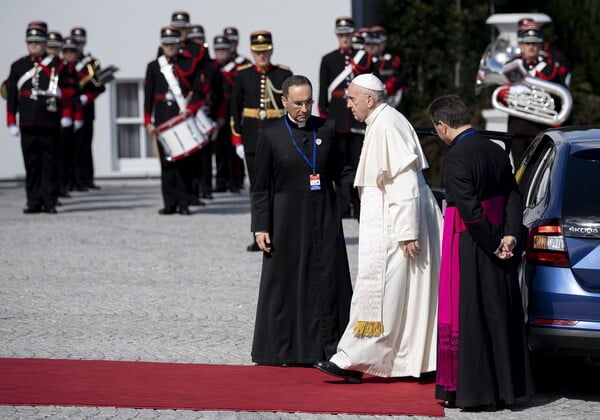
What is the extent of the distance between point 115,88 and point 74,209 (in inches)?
259

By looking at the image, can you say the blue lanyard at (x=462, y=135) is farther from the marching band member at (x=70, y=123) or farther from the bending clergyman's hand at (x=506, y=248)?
the marching band member at (x=70, y=123)

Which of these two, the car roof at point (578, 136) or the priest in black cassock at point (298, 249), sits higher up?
the car roof at point (578, 136)

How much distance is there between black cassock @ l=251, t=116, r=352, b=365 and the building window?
17.4 metres

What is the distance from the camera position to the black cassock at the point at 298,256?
9.18 m

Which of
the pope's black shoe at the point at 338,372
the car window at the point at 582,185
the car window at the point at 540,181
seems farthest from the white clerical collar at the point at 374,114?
the pope's black shoe at the point at 338,372

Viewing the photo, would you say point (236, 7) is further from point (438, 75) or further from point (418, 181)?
point (418, 181)

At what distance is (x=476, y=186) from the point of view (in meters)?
7.88

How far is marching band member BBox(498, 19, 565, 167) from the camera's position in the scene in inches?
608

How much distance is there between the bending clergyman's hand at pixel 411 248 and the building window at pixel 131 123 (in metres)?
18.4

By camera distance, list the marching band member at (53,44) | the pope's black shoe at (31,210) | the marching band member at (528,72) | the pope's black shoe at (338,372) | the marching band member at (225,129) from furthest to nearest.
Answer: the marching band member at (225,129) → the marching band member at (53,44) → the pope's black shoe at (31,210) → the marching band member at (528,72) → the pope's black shoe at (338,372)

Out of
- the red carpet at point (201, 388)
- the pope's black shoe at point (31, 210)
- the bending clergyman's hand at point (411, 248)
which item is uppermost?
the bending clergyman's hand at point (411, 248)

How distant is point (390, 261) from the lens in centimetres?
843

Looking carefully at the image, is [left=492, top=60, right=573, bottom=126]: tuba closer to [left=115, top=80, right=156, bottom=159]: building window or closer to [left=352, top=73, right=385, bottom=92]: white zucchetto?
[left=352, top=73, right=385, bottom=92]: white zucchetto

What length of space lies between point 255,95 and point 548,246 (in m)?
6.82
